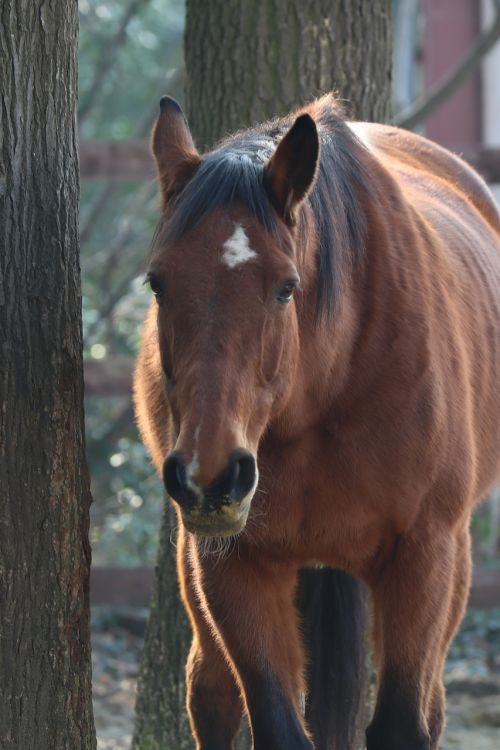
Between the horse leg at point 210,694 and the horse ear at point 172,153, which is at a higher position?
the horse ear at point 172,153

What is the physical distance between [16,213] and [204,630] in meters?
1.47

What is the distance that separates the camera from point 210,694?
4.06 meters

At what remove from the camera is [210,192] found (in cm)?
301

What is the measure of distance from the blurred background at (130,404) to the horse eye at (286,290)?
132cm

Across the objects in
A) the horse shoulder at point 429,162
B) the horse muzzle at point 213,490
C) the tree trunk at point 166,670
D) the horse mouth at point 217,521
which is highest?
the horse shoulder at point 429,162

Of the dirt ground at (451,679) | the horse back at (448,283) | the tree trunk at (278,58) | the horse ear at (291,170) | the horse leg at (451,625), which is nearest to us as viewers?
the horse ear at (291,170)

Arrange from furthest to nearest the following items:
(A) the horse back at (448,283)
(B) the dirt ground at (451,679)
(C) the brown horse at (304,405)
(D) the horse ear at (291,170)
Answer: (B) the dirt ground at (451,679) → (A) the horse back at (448,283) → (D) the horse ear at (291,170) → (C) the brown horse at (304,405)

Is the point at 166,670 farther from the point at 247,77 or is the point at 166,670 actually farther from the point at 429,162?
the point at 247,77

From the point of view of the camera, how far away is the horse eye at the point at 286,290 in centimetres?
293

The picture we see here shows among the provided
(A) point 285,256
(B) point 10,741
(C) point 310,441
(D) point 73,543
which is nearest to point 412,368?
(C) point 310,441

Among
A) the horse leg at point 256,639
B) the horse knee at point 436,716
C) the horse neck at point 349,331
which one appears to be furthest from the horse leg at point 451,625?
the horse neck at point 349,331

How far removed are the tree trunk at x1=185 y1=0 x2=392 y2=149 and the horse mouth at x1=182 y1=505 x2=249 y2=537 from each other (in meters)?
2.38

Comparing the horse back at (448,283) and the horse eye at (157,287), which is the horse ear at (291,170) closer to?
the horse eye at (157,287)

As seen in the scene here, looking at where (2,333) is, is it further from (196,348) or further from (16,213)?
(196,348)
